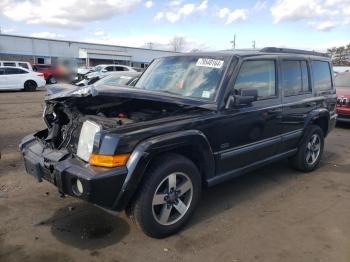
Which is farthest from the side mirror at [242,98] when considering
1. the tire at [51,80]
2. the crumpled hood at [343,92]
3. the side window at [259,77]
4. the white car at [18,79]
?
the tire at [51,80]

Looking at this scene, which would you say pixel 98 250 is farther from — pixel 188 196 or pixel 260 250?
pixel 260 250

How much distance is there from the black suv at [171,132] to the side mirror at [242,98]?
11 mm

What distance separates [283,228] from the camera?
13.3 feet

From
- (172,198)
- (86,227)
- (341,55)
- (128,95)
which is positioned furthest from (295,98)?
(341,55)

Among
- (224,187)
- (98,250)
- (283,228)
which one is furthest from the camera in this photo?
(224,187)

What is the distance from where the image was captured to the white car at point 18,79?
2062 cm

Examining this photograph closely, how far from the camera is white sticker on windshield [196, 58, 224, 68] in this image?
4395mm

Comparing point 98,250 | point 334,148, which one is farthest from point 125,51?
point 98,250

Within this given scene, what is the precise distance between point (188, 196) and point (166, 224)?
392 mm

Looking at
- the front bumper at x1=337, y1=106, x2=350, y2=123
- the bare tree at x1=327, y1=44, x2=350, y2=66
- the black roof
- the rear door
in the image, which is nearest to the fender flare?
the black roof

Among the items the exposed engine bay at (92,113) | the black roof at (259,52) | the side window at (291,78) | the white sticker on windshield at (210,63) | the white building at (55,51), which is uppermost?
the white building at (55,51)

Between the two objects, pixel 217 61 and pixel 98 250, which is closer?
pixel 98 250

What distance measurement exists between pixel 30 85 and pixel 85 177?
20576mm

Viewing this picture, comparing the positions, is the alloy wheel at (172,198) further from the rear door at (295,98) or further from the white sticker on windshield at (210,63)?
the rear door at (295,98)
